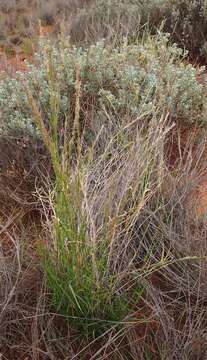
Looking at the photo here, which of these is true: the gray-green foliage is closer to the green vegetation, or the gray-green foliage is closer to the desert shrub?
the green vegetation

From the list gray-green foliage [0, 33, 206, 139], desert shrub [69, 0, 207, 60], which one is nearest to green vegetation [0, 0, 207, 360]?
gray-green foliage [0, 33, 206, 139]

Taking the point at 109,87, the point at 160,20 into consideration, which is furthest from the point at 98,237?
the point at 160,20

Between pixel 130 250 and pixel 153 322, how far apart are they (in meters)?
0.32

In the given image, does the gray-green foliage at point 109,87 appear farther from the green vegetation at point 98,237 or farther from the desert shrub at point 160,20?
the desert shrub at point 160,20

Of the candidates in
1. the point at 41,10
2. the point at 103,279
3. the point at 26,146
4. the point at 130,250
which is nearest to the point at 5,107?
the point at 26,146

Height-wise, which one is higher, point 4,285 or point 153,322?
point 4,285

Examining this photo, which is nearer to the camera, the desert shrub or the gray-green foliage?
the gray-green foliage

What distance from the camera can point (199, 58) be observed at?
426 cm

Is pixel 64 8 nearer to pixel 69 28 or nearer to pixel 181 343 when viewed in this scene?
pixel 69 28

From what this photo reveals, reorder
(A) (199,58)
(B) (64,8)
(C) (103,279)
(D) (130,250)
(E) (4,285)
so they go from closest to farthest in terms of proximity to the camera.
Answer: (C) (103,279), (E) (4,285), (D) (130,250), (A) (199,58), (B) (64,8)

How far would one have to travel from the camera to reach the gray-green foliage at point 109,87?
2.67m

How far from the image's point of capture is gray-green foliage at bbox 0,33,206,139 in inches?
105

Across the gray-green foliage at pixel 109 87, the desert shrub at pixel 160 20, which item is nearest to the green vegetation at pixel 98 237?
the gray-green foliage at pixel 109 87

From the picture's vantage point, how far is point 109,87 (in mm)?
2904
